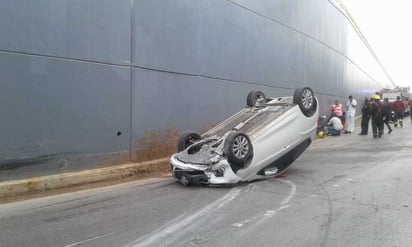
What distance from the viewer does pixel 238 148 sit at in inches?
322

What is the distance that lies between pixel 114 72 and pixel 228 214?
4926mm

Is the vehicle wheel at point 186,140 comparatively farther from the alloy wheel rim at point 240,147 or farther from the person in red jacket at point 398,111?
the person in red jacket at point 398,111

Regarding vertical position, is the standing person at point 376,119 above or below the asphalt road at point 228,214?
above

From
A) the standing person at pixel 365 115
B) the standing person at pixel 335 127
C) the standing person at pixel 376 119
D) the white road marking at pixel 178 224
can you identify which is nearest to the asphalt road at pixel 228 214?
the white road marking at pixel 178 224

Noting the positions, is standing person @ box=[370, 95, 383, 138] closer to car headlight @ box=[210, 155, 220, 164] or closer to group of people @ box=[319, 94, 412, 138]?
group of people @ box=[319, 94, 412, 138]

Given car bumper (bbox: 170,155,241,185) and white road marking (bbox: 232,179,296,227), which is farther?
car bumper (bbox: 170,155,241,185)

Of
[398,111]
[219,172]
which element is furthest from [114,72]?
[398,111]

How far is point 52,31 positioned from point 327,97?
1953 cm

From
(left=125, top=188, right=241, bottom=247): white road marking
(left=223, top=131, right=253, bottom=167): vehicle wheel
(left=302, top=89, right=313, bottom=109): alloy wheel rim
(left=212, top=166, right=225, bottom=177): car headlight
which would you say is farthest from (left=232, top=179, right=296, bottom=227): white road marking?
(left=302, top=89, right=313, bottom=109): alloy wheel rim

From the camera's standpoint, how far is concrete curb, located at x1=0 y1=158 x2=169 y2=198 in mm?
7734

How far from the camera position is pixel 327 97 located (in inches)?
1007

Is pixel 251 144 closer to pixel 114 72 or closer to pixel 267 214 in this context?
pixel 267 214

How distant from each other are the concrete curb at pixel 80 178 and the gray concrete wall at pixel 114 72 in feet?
0.79

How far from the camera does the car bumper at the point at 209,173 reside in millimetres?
8133
